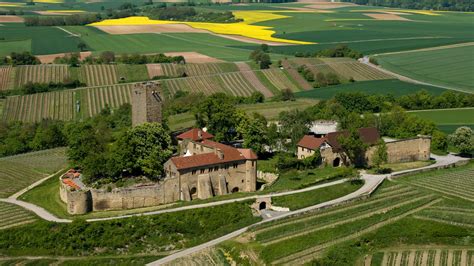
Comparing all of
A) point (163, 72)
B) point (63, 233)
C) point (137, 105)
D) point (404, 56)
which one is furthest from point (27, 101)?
point (404, 56)

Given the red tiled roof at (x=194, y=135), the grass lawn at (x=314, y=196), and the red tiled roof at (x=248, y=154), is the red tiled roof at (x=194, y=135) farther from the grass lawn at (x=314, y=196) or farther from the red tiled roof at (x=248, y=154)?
the grass lawn at (x=314, y=196)

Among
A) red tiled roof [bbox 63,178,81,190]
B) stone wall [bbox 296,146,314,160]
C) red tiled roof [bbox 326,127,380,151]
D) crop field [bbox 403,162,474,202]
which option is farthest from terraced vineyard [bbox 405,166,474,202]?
red tiled roof [bbox 63,178,81,190]

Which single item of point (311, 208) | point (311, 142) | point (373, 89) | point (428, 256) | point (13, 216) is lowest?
point (13, 216)

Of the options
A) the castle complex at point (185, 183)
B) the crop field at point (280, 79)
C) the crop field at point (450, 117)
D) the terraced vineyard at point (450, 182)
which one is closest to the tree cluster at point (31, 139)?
the castle complex at point (185, 183)

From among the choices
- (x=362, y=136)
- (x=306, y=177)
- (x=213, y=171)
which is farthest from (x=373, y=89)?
(x=213, y=171)

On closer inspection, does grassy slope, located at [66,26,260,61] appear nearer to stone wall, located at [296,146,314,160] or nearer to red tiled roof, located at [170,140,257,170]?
stone wall, located at [296,146,314,160]

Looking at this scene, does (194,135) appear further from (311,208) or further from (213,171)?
(311,208)
